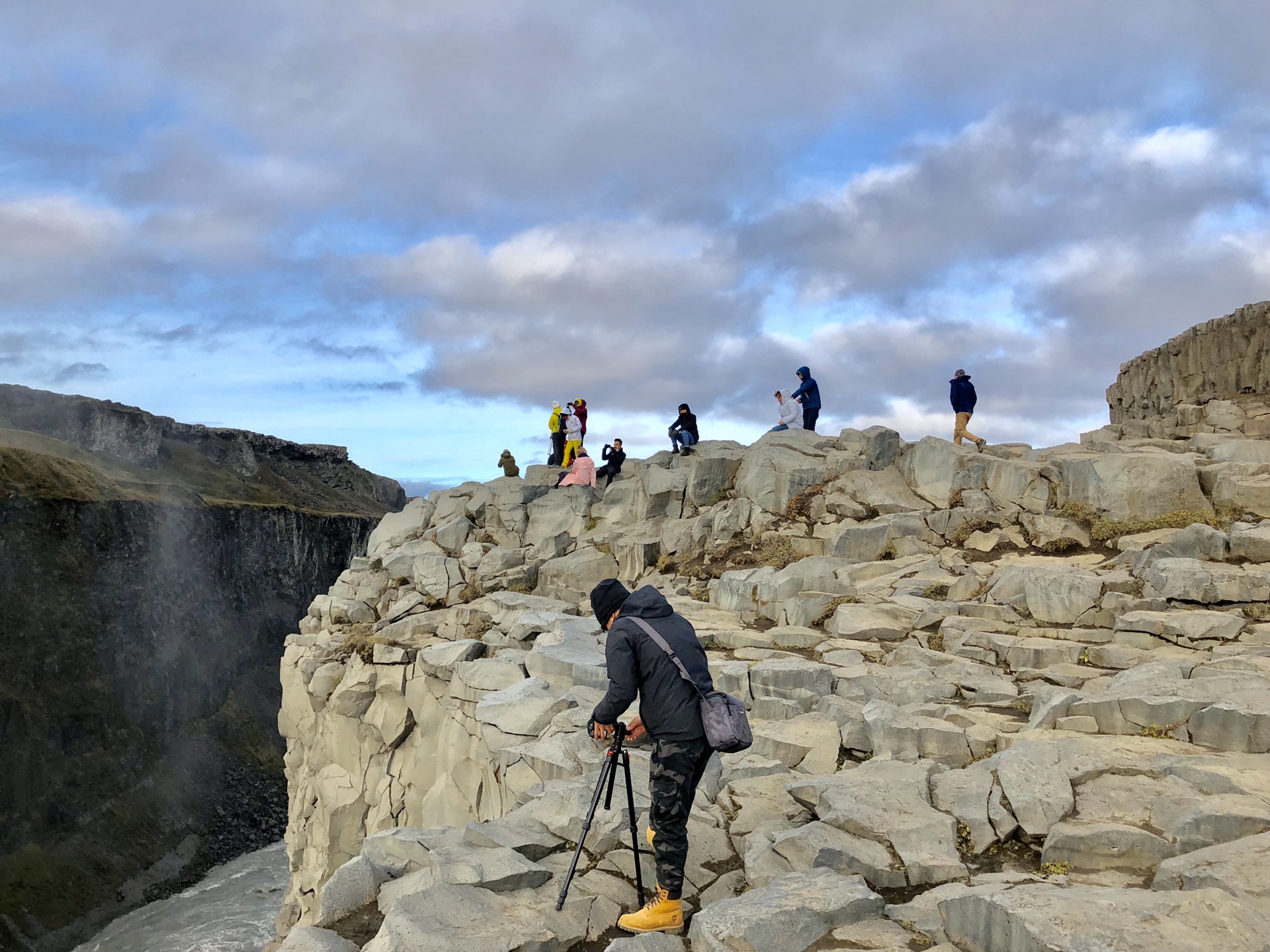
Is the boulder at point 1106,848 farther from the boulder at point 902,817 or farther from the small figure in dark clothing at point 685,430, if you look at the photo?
the small figure in dark clothing at point 685,430

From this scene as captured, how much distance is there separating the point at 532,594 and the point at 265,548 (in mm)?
73712

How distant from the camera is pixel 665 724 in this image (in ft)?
19.8

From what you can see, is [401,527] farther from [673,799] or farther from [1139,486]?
[673,799]

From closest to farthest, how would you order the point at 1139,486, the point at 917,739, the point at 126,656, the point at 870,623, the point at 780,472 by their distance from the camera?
the point at 917,739 → the point at 870,623 → the point at 1139,486 → the point at 780,472 → the point at 126,656

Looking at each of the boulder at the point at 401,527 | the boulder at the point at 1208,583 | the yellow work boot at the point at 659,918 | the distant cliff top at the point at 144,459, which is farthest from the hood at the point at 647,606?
the distant cliff top at the point at 144,459

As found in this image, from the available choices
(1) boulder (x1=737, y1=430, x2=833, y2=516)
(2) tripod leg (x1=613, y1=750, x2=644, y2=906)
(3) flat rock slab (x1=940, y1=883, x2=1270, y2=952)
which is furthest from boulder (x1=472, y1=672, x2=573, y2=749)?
(3) flat rock slab (x1=940, y1=883, x2=1270, y2=952)

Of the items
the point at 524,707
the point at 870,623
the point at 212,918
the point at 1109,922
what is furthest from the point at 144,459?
the point at 1109,922

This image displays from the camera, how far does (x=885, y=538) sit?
17375 mm

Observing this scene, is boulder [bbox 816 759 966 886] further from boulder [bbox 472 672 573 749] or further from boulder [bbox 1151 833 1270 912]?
boulder [bbox 472 672 573 749]

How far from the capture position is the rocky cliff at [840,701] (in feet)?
19.1

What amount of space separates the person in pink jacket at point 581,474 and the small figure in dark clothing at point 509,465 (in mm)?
2343

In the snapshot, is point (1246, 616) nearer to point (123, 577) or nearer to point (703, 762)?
point (703, 762)

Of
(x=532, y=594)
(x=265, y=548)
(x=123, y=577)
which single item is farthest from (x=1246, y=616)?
(x=265, y=548)

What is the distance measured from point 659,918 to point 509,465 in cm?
2051
